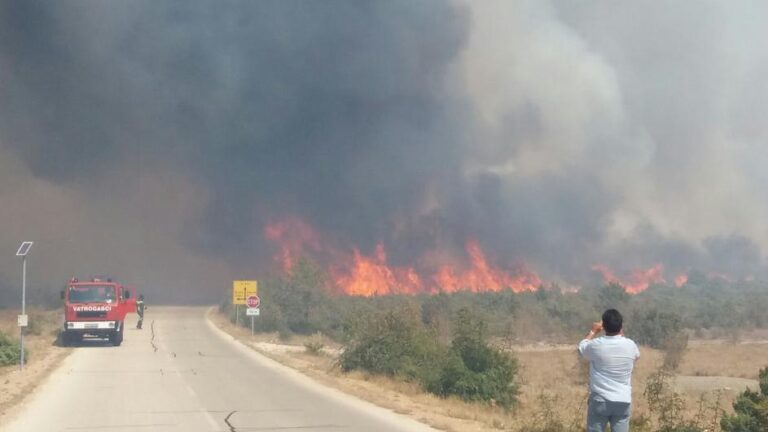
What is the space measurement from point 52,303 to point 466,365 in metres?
60.8

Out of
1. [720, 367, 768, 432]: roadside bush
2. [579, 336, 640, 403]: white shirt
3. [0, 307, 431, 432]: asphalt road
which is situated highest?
[579, 336, 640, 403]: white shirt

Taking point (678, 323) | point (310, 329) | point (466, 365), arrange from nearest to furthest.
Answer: point (466, 365) → point (678, 323) → point (310, 329)

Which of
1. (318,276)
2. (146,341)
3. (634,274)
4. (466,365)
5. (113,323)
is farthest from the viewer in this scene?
(634,274)

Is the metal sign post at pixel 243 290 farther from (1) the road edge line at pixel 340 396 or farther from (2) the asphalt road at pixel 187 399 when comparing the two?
(2) the asphalt road at pixel 187 399

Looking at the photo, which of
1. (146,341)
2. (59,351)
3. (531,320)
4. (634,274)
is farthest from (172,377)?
(634,274)

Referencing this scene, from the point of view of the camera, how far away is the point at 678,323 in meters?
48.1

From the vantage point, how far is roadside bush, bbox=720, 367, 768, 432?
43.7ft

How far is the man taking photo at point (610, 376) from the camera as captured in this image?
27.9 feet

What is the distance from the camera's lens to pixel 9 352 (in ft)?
98.7

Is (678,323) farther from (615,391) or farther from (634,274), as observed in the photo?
(634,274)

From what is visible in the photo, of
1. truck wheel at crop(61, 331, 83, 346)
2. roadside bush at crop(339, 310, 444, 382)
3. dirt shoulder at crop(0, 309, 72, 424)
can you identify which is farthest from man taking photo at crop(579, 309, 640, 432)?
truck wheel at crop(61, 331, 83, 346)

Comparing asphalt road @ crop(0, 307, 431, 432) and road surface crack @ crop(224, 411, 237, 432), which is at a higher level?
road surface crack @ crop(224, 411, 237, 432)

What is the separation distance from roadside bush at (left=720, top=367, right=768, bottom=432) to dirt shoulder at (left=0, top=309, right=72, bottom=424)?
12602mm

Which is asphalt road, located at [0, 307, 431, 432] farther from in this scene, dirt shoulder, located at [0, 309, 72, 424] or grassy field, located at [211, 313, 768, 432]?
grassy field, located at [211, 313, 768, 432]
